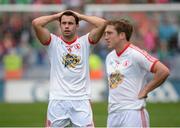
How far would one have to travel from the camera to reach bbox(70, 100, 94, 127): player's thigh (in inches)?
375

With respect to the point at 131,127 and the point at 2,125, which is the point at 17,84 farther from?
Answer: the point at 131,127

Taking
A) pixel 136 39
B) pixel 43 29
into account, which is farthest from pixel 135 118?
pixel 136 39

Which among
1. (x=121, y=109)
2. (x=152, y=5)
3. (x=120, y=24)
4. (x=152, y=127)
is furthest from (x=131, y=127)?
(x=152, y=5)

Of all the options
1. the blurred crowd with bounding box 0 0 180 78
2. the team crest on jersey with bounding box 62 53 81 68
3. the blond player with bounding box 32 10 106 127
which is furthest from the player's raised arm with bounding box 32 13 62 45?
the blurred crowd with bounding box 0 0 180 78

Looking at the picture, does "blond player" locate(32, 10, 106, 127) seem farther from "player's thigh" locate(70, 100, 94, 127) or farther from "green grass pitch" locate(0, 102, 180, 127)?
"green grass pitch" locate(0, 102, 180, 127)

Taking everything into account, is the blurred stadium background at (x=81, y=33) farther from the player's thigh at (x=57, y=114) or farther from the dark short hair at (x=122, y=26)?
the dark short hair at (x=122, y=26)

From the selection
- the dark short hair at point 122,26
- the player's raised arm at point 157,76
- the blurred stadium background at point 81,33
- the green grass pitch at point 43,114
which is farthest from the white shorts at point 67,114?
the blurred stadium background at point 81,33

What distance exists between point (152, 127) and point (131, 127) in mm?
7122

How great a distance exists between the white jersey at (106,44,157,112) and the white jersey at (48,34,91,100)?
44.2 inches

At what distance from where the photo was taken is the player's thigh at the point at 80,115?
9516mm

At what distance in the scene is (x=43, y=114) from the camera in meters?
17.9

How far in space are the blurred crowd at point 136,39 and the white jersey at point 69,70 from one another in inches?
461

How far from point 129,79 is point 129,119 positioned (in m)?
0.48

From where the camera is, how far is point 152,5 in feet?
73.9
